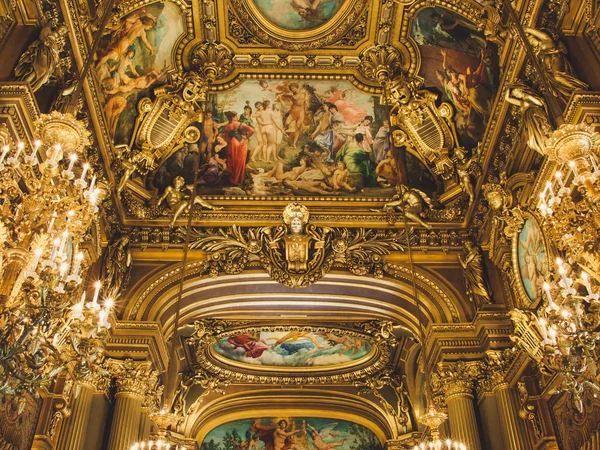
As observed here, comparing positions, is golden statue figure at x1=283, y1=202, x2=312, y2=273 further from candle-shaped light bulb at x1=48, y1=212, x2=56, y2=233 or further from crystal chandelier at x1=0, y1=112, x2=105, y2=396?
candle-shaped light bulb at x1=48, y1=212, x2=56, y2=233

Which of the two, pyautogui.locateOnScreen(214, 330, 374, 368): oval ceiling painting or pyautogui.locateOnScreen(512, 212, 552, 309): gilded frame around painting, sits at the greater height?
pyautogui.locateOnScreen(214, 330, 374, 368): oval ceiling painting

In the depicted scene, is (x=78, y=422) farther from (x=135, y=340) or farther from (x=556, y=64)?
(x=556, y=64)

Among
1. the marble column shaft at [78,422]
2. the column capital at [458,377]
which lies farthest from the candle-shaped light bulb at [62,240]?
the column capital at [458,377]

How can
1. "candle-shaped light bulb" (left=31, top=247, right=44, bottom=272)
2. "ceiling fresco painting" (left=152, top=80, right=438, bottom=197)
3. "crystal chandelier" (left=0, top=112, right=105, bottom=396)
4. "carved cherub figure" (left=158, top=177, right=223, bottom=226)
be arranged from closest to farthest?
1. "crystal chandelier" (left=0, top=112, right=105, bottom=396)
2. "candle-shaped light bulb" (left=31, top=247, right=44, bottom=272)
3. "carved cherub figure" (left=158, top=177, right=223, bottom=226)
4. "ceiling fresco painting" (left=152, top=80, right=438, bottom=197)

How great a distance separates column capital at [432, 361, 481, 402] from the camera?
8.78 meters

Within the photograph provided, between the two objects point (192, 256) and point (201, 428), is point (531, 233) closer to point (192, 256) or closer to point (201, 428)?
point (192, 256)

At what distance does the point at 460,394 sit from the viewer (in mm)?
8750

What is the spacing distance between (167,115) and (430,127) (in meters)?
4.21

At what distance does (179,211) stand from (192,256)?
0.74m

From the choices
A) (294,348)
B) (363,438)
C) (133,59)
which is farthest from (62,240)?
(363,438)

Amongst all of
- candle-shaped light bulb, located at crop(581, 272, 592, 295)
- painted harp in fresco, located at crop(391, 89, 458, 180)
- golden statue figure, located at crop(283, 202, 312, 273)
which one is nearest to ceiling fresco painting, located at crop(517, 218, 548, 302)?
painted harp in fresco, located at crop(391, 89, 458, 180)

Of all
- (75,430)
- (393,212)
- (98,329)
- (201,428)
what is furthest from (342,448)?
(98,329)

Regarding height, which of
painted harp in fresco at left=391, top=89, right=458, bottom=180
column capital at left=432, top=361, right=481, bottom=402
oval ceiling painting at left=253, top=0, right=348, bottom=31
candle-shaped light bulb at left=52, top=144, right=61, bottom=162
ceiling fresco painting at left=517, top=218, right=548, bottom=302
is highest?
oval ceiling painting at left=253, top=0, right=348, bottom=31

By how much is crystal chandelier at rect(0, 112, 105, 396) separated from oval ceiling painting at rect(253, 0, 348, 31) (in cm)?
478
